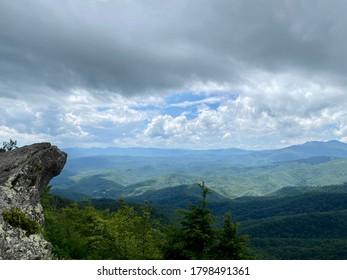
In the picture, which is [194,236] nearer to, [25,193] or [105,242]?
[105,242]

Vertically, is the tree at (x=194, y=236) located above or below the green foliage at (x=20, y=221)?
below

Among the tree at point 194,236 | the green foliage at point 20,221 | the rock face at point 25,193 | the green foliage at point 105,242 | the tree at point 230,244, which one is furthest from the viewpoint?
the green foliage at point 105,242

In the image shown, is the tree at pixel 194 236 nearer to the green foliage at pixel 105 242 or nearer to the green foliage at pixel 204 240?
the green foliage at pixel 204 240

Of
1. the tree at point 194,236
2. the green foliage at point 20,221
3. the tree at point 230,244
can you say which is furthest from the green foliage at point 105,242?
the green foliage at point 20,221

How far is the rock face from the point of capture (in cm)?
1349

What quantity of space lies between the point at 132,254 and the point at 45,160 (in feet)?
36.6

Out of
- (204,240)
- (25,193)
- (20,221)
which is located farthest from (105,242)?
(20,221)

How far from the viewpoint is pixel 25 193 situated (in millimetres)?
17016

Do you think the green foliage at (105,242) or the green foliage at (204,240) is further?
the green foliage at (105,242)

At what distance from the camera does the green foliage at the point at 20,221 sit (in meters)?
14.3

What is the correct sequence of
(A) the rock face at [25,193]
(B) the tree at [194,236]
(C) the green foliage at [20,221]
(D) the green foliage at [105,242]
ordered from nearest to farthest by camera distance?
1. (A) the rock face at [25,193]
2. (C) the green foliage at [20,221]
3. (B) the tree at [194,236]
4. (D) the green foliage at [105,242]

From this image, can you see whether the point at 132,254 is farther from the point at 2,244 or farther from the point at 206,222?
the point at 2,244

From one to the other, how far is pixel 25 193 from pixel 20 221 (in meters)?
2.57

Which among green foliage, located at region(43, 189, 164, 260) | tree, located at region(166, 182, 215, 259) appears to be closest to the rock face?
green foliage, located at region(43, 189, 164, 260)
